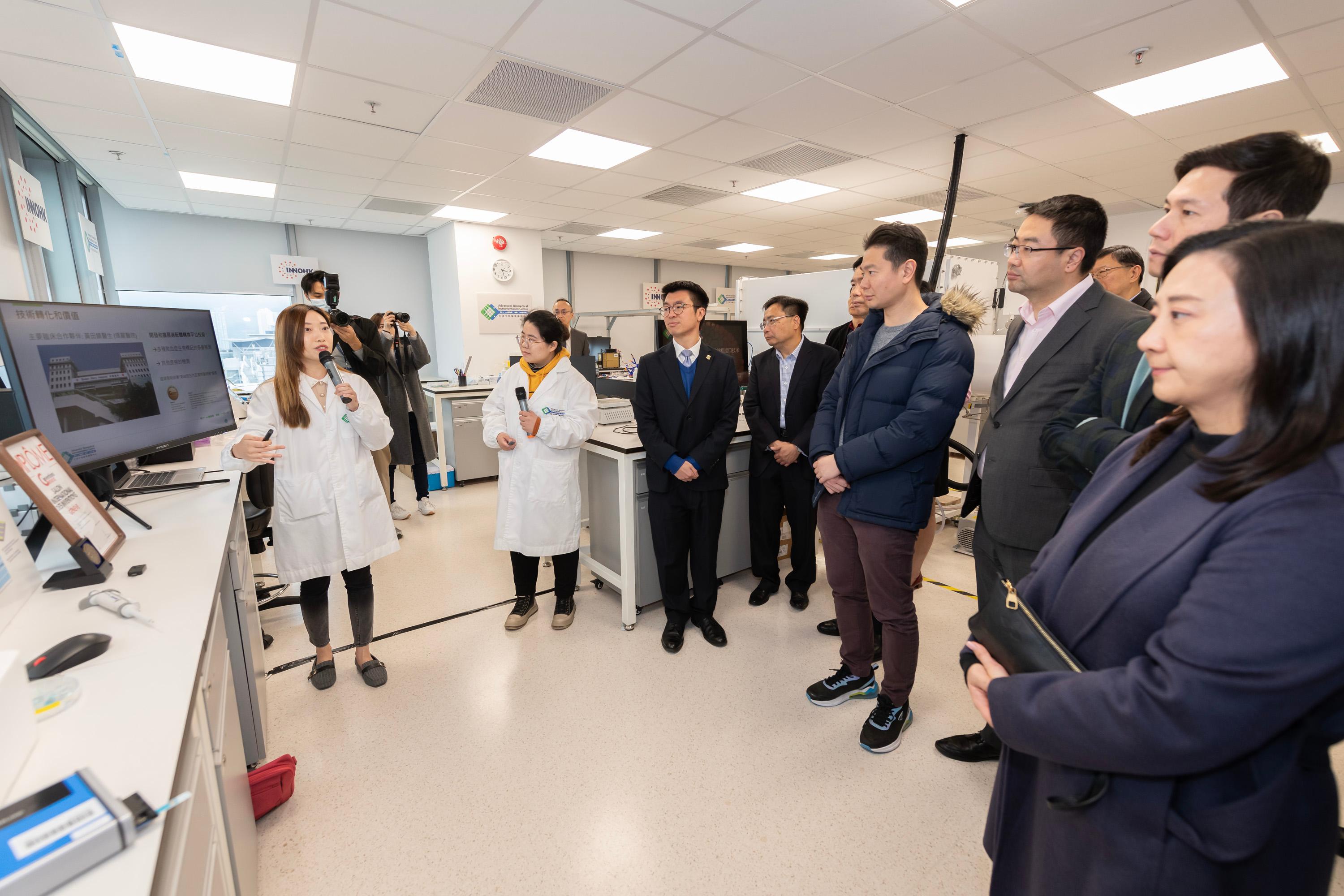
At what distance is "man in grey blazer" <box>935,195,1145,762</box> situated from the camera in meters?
1.45

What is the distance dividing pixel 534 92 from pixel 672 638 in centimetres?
329

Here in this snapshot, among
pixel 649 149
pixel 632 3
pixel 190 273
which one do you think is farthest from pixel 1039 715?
pixel 190 273

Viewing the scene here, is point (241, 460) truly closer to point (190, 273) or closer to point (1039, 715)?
point (1039, 715)

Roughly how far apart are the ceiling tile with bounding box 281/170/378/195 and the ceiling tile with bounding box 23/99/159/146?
3.04 ft

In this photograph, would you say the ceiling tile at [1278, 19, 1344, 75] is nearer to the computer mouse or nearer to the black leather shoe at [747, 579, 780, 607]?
the black leather shoe at [747, 579, 780, 607]

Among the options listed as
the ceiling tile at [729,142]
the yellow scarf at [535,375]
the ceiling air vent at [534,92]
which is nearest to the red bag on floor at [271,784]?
the yellow scarf at [535,375]

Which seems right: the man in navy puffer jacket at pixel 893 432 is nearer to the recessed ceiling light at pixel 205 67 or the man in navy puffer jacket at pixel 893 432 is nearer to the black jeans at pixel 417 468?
the black jeans at pixel 417 468

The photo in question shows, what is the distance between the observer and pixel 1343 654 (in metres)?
0.56

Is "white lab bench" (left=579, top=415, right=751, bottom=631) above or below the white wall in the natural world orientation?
below

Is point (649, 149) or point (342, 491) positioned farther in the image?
Answer: point (649, 149)

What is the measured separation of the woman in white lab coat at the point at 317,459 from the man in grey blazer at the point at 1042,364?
194 cm

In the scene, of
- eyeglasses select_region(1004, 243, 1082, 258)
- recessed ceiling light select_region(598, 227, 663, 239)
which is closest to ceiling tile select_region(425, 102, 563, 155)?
recessed ceiling light select_region(598, 227, 663, 239)

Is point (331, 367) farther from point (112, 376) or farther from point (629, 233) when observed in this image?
point (629, 233)

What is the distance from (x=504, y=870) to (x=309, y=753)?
877 millimetres
